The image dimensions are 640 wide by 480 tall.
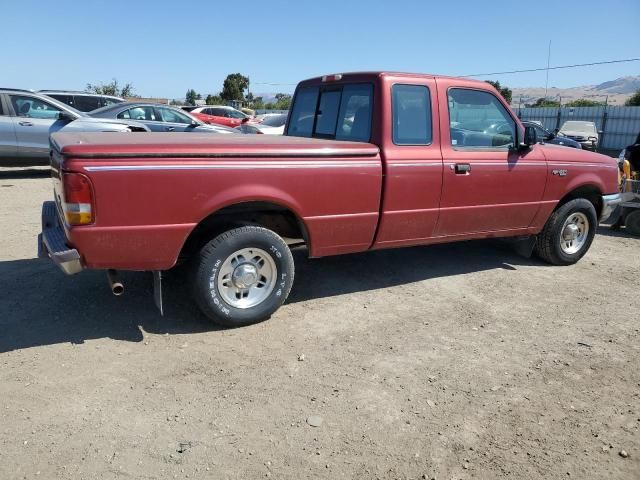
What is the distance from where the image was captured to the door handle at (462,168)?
480cm

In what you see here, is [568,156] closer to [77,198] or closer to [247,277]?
[247,277]

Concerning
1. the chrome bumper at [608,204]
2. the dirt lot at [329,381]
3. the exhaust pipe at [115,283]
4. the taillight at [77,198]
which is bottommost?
the dirt lot at [329,381]

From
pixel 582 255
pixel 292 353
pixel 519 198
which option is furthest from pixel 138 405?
pixel 582 255

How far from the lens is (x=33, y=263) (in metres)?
5.36

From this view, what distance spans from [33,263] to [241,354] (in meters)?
2.91

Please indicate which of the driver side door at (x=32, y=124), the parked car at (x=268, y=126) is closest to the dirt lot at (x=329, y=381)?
the driver side door at (x=32, y=124)

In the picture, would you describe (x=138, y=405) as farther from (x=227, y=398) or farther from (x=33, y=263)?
(x=33, y=263)

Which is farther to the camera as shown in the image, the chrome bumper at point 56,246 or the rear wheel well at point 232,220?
the rear wheel well at point 232,220

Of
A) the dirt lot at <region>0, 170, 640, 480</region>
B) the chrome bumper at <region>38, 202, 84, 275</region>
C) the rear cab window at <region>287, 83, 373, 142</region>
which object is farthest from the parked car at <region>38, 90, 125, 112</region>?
the chrome bumper at <region>38, 202, 84, 275</region>

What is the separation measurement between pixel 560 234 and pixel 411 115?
2468 millimetres

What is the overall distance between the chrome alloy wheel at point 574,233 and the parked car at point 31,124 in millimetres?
7966

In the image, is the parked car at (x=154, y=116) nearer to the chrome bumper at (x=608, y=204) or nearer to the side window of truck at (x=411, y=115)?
the side window of truck at (x=411, y=115)

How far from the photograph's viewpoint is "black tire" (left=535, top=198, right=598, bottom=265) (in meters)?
5.81

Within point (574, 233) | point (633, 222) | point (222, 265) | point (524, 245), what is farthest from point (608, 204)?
point (222, 265)
